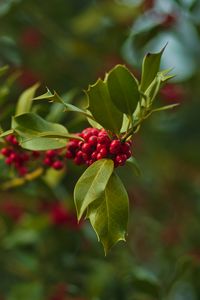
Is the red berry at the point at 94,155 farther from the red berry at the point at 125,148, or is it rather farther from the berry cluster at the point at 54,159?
the berry cluster at the point at 54,159

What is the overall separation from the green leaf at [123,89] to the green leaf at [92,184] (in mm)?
97

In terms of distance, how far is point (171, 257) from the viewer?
2512 millimetres

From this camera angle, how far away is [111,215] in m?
1.07

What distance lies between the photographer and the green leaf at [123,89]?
3.46 feet

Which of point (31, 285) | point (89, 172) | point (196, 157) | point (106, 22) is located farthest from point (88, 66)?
point (89, 172)

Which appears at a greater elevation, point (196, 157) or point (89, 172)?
point (89, 172)

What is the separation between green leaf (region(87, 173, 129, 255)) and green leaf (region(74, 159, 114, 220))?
49mm

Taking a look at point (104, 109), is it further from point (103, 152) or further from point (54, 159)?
point (54, 159)

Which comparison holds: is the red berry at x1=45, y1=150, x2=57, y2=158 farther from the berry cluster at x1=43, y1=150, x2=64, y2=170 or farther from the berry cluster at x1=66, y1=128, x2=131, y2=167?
the berry cluster at x1=66, y1=128, x2=131, y2=167

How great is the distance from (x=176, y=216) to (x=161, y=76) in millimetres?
2048

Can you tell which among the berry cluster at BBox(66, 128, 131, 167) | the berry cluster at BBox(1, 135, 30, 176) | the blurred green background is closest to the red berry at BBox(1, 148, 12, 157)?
the berry cluster at BBox(1, 135, 30, 176)

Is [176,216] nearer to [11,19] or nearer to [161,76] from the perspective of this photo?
[11,19]

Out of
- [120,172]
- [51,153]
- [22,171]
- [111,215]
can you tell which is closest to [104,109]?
[111,215]

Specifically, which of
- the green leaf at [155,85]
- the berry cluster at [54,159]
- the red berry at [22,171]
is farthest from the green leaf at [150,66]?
the red berry at [22,171]
